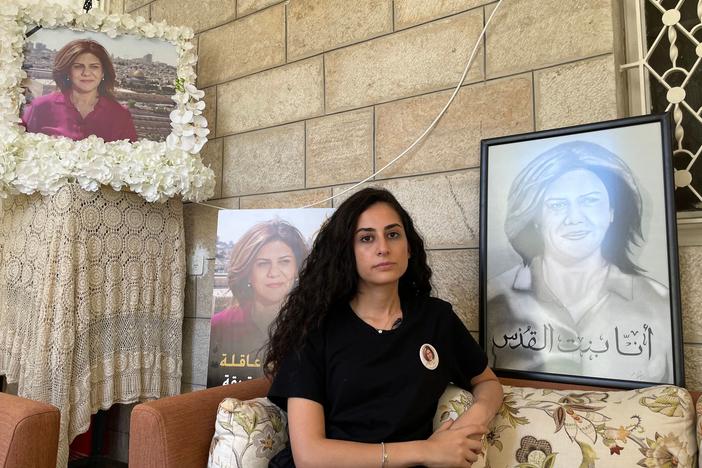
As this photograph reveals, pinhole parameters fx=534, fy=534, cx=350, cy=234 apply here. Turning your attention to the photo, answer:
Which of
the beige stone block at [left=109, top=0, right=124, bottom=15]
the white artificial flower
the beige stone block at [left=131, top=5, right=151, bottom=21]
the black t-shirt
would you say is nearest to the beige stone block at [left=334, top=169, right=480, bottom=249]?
the black t-shirt

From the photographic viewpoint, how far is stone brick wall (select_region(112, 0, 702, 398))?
181cm

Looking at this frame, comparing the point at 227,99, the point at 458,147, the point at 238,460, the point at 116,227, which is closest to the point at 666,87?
the point at 458,147

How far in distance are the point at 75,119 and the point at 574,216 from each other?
2000mm

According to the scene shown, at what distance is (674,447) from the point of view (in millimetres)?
1293

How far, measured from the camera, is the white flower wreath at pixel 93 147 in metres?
2.09

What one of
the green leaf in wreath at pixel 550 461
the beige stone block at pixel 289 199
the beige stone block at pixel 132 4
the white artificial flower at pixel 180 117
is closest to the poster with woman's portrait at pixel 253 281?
the beige stone block at pixel 289 199

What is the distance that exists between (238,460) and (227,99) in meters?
1.88

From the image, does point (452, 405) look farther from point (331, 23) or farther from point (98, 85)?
point (98, 85)

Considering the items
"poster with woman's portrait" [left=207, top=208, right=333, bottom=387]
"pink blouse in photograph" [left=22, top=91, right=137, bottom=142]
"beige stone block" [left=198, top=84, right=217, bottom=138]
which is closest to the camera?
"pink blouse in photograph" [left=22, top=91, right=137, bottom=142]

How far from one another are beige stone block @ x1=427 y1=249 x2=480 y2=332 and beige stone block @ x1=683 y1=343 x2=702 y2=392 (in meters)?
0.63

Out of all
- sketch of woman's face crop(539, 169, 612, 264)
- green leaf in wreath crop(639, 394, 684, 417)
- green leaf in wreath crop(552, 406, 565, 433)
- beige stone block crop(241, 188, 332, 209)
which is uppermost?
beige stone block crop(241, 188, 332, 209)

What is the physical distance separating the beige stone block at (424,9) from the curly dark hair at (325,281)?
35.4 inches

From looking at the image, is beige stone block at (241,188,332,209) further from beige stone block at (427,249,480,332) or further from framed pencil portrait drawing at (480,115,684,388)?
framed pencil portrait drawing at (480,115,684,388)

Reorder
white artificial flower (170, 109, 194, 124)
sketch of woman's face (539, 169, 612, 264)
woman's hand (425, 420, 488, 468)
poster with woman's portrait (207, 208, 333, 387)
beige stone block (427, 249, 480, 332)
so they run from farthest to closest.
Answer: white artificial flower (170, 109, 194, 124)
poster with woman's portrait (207, 208, 333, 387)
beige stone block (427, 249, 480, 332)
sketch of woman's face (539, 169, 612, 264)
woman's hand (425, 420, 488, 468)
